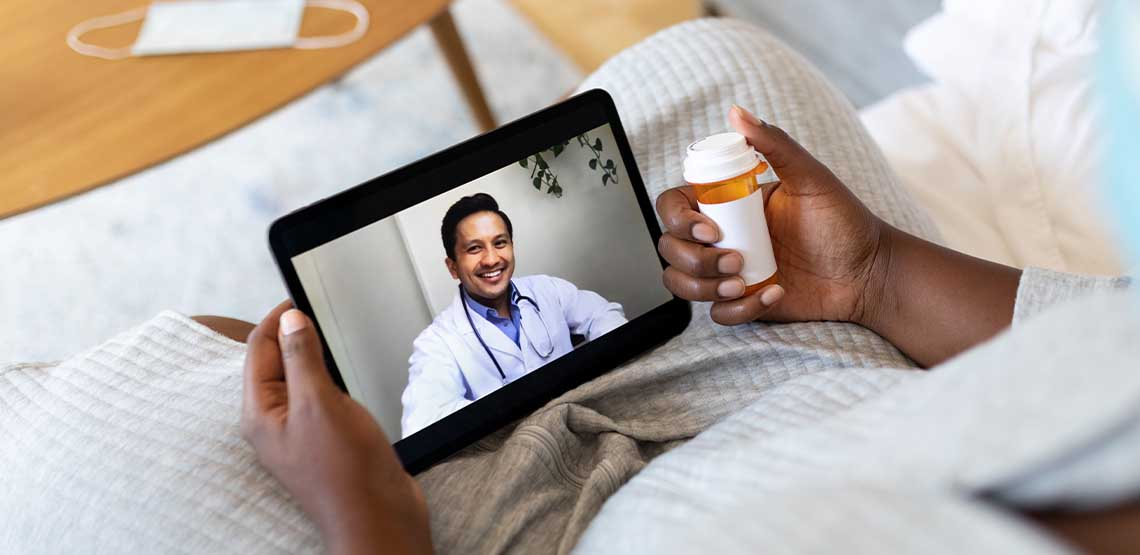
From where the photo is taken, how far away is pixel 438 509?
2.15ft

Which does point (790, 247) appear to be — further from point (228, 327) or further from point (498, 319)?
point (228, 327)

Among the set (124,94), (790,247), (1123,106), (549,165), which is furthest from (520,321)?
(124,94)

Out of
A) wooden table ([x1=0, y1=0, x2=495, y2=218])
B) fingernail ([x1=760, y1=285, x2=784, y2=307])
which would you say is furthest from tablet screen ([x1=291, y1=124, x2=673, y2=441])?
wooden table ([x1=0, y1=0, x2=495, y2=218])

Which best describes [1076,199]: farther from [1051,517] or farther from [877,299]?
[1051,517]

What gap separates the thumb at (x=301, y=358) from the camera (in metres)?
0.59

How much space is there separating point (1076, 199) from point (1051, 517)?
2.23 ft

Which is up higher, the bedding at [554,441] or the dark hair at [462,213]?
the dark hair at [462,213]

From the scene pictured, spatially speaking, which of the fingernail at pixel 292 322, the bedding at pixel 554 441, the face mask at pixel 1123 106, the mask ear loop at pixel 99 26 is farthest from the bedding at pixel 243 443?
the mask ear loop at pixel 99 26

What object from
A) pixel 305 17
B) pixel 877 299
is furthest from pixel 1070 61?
pixel 305 17

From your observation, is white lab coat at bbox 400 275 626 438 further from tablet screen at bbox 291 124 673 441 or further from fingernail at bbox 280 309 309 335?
fingernail at bbox 280 309 309 335

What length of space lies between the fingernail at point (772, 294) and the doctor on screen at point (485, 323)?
0.14m

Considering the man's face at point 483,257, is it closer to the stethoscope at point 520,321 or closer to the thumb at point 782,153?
the stethoscope at point 520,321

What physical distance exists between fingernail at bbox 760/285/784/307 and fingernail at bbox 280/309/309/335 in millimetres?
→ 352

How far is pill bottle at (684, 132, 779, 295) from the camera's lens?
2.26 ft
